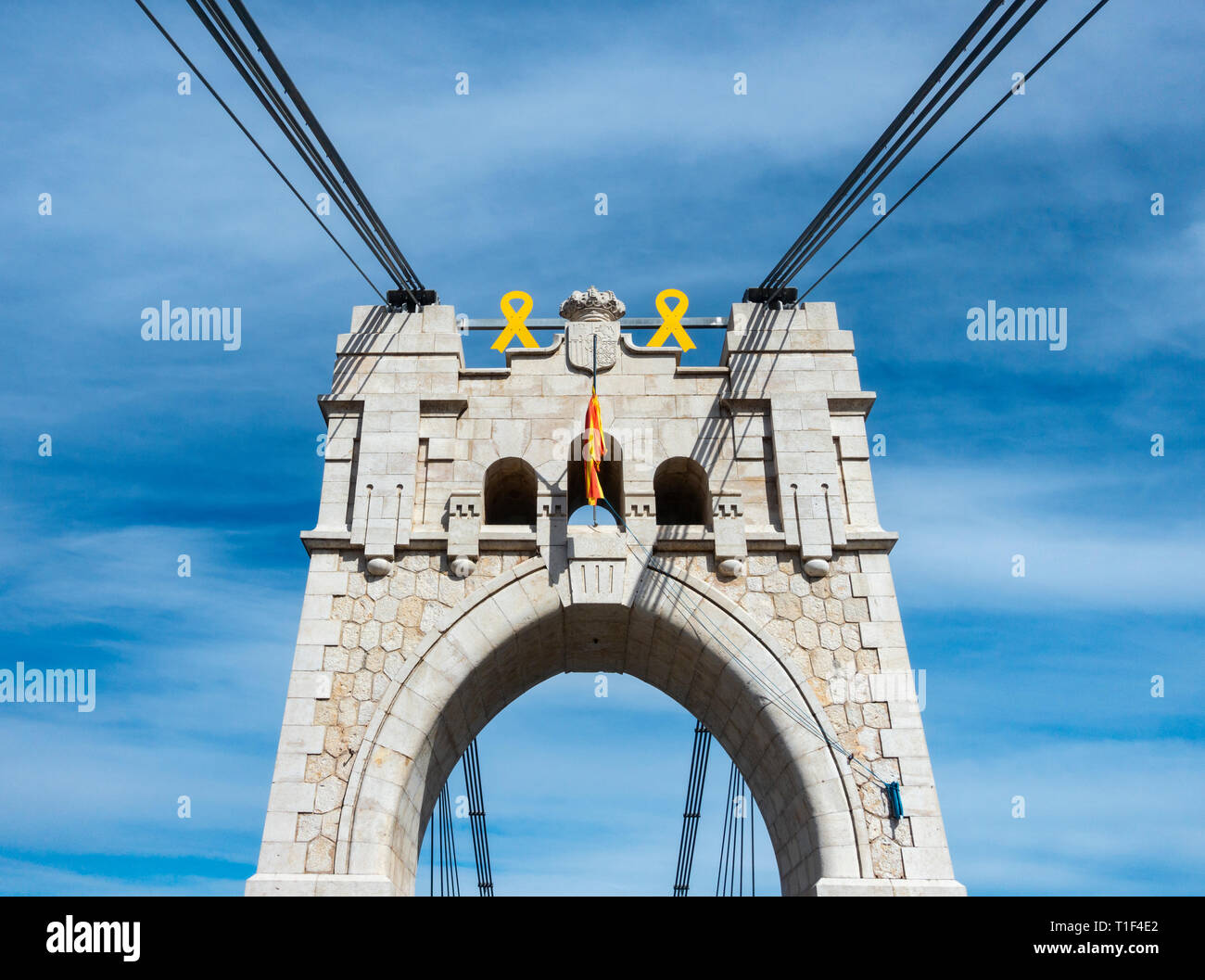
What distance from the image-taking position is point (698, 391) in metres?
15.5

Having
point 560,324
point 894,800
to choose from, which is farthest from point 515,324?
point 894,800

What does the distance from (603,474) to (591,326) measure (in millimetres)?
2443

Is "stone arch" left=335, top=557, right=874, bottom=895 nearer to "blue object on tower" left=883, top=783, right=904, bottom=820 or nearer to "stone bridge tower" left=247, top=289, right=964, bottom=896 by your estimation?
"stone bridge tower" left=247, top=289, right=964, bottom=896

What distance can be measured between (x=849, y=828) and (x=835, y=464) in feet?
17.6

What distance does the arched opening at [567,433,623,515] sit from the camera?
15.1 m

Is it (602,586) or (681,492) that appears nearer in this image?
(602,586)

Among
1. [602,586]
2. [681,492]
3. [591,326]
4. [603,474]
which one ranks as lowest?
[602,586]

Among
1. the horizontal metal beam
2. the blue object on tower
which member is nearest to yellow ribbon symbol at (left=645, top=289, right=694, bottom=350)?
the horizontal metal beam

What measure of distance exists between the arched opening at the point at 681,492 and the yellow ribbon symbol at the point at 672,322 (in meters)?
2.04

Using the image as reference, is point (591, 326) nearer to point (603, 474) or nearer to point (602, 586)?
point (603, 474)

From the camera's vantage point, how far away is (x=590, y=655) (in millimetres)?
15438

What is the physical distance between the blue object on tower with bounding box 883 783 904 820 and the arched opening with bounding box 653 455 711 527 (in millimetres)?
4574
